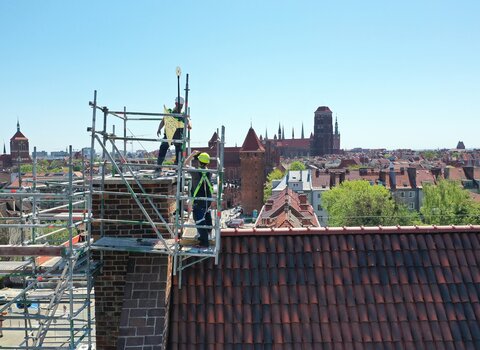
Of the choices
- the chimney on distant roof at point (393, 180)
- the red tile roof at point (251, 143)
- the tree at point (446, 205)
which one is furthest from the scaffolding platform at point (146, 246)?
the red tile roof at point (251, 143)

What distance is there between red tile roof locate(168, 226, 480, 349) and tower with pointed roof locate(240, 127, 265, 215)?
6535cm

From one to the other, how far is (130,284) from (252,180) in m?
67.3

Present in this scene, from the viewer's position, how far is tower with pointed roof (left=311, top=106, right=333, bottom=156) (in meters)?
161

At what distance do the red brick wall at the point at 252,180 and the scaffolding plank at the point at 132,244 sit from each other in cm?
6594

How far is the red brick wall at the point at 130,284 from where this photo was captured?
540cm

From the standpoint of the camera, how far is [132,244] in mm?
5832

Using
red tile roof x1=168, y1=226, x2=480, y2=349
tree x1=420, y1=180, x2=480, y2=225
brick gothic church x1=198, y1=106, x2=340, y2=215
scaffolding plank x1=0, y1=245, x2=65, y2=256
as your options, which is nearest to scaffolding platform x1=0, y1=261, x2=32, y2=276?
scaffolding plank x1=0, y1=245, x2=65, y2=256

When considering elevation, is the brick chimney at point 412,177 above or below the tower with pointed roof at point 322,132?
below

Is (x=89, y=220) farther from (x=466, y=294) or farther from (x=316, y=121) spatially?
(x=316, y=121)

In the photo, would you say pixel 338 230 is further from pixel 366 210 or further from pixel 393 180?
pixel 393 180

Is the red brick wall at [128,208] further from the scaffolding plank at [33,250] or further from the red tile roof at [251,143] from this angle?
the red tile roof at [251,143]

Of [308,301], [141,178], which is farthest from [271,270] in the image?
[141,178]

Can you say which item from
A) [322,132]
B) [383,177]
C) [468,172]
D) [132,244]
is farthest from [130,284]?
[322,132]

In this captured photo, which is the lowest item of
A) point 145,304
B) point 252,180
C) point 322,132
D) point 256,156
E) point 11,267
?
point 145,304
